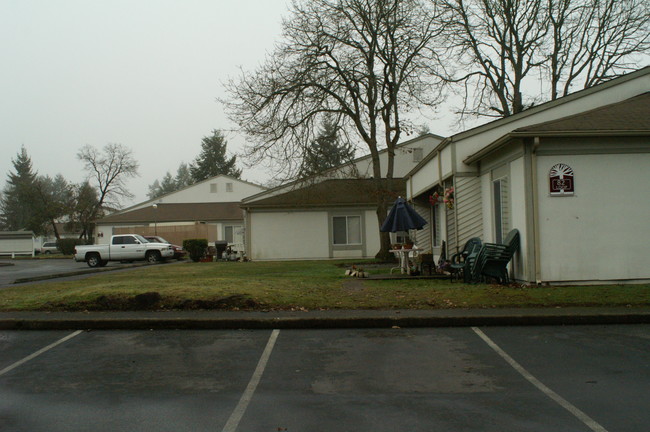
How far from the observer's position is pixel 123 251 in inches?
1201

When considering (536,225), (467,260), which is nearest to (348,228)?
(467,260)

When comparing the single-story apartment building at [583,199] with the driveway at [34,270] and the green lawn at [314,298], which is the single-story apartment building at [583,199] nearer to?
the green lawn at [314,298]

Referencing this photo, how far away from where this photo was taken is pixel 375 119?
88.1 feet

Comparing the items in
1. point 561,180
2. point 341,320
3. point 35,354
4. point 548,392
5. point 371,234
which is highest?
point 561,180

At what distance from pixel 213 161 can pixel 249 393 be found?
8422 cm

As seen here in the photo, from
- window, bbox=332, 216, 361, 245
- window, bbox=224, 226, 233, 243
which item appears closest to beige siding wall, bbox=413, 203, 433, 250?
window, bbox=332, 216, 361, 245

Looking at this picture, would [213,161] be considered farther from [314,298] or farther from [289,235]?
[314,298]

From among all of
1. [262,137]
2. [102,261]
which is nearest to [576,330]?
[262,137]

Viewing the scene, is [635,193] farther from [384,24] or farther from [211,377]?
[384,24]

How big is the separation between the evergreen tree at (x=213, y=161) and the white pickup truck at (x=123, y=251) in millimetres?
56690

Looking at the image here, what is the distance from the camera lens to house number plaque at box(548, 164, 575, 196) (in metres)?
12.2

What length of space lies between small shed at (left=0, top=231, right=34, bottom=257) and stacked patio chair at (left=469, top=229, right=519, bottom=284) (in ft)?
173

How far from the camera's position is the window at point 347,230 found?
31.5 metres

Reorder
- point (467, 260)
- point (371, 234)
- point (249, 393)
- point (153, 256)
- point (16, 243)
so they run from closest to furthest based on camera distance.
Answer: point (249, 393) → point (467, 260) → point (153, 256) → point (371, 234) → point (16, 243)
